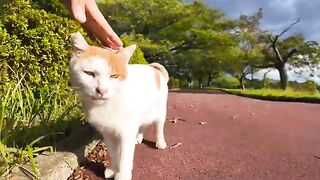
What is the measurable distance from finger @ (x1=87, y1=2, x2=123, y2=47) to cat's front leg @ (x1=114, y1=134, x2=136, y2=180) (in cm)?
82

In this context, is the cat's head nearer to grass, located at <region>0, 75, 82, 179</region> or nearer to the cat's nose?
the cat's nose

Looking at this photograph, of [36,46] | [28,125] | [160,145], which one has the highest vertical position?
[36,46]

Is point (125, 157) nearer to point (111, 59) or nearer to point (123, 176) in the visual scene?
point (123, 176)

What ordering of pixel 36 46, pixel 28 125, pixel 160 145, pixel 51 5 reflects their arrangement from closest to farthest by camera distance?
pixel 28 125 → pixel 160 145 → pixel 36 46 → pixel 51 5

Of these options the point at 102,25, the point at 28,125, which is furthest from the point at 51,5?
the point at 102,25

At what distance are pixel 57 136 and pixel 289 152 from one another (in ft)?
7.25

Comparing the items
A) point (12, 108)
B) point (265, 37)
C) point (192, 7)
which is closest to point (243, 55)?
point (265, 37)

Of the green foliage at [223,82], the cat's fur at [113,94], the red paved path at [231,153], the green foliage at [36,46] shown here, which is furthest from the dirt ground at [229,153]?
the green foliage at [223,82]

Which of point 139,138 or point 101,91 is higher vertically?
point 101,91

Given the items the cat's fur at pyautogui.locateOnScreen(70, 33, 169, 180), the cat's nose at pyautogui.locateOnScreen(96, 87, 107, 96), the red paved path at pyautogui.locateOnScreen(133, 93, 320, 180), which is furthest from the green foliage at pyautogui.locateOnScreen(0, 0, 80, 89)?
the cat's nose at pyautogui.locateOnScreen(96, 87, 107, 96)

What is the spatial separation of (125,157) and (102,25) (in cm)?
97

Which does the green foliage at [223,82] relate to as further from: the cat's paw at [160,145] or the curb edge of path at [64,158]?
the curb edge of path at [64,158]

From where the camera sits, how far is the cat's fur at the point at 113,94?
238 centimetres

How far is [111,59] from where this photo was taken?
2.46 meters
